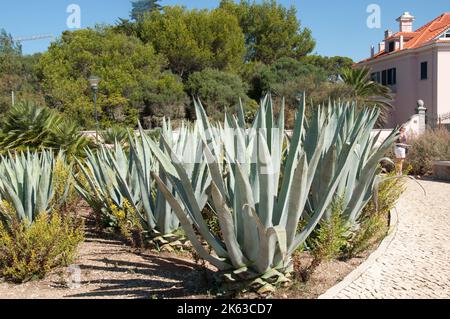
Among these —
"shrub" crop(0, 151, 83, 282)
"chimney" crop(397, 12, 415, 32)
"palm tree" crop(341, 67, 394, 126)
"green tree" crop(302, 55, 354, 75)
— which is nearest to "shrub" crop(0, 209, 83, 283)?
"shrub" crop(0, 151, 83, 282)

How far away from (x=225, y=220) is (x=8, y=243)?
2.37m

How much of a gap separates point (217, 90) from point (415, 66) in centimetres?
1468

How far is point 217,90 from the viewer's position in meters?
34.8

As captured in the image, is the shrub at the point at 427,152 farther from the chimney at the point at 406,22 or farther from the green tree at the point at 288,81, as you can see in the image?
the chimney at the point at 406,22

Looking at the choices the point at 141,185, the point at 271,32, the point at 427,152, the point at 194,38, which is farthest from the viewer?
the point at 271,32

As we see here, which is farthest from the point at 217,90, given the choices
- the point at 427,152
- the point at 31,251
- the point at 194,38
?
the point at 31,251

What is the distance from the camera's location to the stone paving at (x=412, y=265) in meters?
4.41

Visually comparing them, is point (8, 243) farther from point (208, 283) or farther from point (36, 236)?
point (208, 283)

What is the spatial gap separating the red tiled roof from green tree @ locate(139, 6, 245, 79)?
12.6 meters

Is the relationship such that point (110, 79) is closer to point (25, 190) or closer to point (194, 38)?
point (194, 38)

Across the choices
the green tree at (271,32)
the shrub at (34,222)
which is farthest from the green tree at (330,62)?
the shrub at (34,222)

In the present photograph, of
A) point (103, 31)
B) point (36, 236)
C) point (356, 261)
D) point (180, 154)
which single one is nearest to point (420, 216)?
point (356, 261)

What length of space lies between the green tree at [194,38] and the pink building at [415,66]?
1206cm

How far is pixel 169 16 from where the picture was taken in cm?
3978
